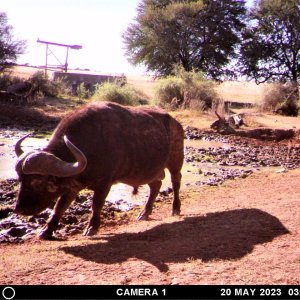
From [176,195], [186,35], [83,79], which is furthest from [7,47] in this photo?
[176,195]

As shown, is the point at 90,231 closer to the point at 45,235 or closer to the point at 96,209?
the point at 96,209

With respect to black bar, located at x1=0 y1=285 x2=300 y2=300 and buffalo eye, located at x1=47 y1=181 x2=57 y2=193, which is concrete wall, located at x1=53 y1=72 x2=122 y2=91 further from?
black bar, located at x1=0 y1=285 x2=300 y2=300

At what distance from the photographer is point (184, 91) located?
30.4m

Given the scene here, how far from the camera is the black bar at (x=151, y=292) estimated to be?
4.36 meters

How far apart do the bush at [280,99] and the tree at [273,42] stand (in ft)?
15.7

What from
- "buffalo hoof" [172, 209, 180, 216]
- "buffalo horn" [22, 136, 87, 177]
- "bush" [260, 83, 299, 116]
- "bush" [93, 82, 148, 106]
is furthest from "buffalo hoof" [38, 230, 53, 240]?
"bush" [260, 83, 299, 116]

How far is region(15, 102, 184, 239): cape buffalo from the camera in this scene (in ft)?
21.7

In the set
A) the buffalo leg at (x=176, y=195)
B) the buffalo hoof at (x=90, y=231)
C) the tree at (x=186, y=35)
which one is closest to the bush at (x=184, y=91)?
the tree at (x=186, y=35)

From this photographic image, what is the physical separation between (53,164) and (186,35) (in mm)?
33860

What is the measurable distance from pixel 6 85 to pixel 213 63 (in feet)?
56.3

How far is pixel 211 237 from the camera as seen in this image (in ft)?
21.8

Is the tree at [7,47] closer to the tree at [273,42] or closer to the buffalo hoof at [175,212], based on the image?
the tree at [273,42]

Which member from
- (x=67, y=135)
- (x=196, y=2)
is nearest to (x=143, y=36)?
(x=196, y=2)

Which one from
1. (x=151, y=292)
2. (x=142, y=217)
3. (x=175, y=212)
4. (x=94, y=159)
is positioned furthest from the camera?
(x=175, y=212)
